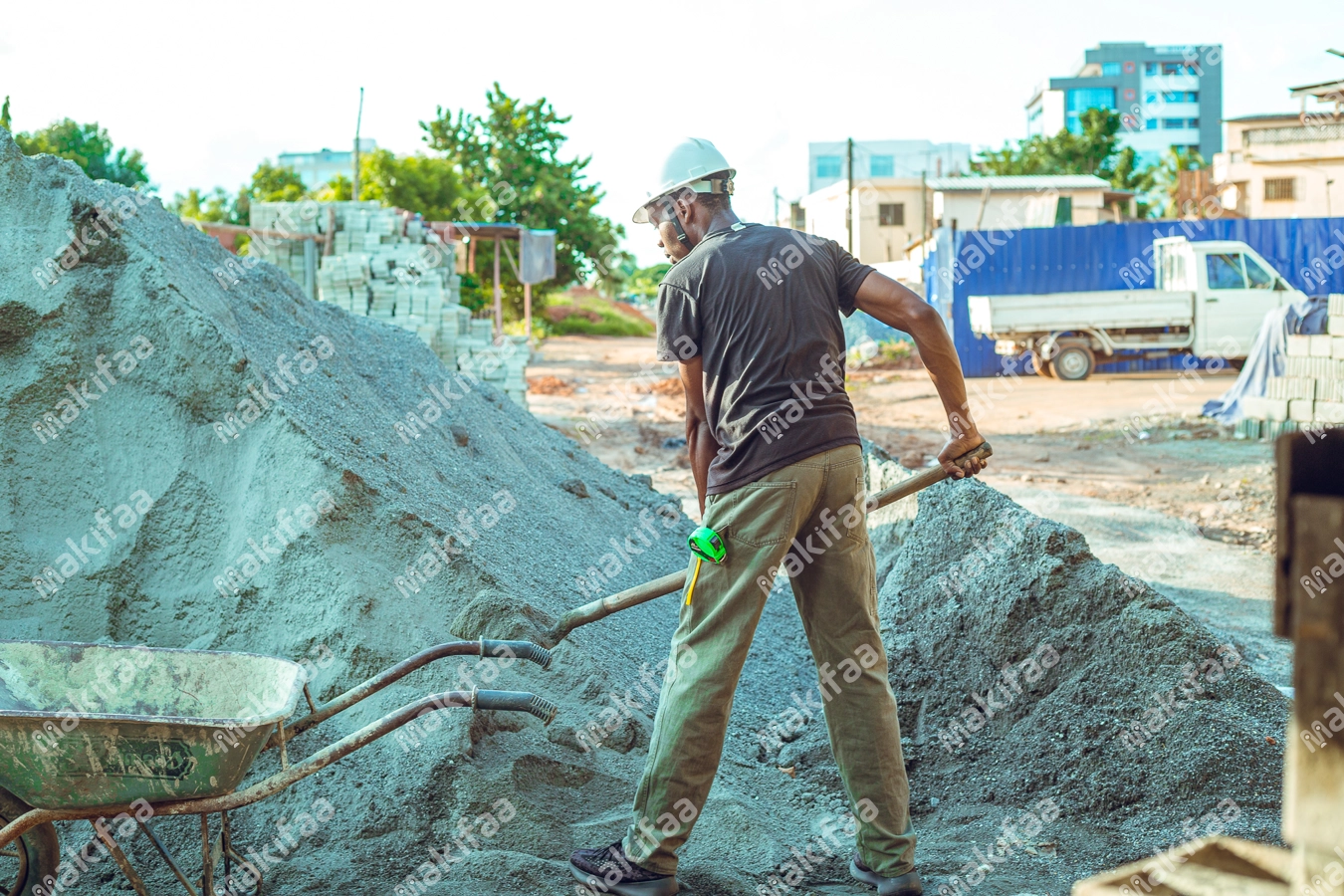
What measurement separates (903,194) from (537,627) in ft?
94.9

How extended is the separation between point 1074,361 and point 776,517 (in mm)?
15787

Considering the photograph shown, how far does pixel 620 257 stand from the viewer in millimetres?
25609

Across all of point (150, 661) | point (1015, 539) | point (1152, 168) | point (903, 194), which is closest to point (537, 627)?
point (150, 661)

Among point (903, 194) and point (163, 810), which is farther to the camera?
point (903, 194)

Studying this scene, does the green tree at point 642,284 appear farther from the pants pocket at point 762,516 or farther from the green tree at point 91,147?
the pants pocket at point 762,516

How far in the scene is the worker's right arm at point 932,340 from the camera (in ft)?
8.99

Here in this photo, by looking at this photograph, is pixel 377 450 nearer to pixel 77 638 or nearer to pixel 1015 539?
pixel 77 638

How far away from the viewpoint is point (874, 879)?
2.86 meters

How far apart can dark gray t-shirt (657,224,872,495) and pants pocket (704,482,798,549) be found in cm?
5

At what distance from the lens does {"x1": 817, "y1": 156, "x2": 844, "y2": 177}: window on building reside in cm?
5041

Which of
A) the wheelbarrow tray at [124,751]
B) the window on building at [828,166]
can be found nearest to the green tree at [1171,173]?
the window on building at [828,166]

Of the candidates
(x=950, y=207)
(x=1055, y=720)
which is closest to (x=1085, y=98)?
(x=950, y=207)

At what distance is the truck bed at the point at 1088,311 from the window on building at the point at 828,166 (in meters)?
35.2

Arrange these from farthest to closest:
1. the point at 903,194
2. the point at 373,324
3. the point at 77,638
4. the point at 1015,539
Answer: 1. the point at 903,194
2. the point at 373,324
3. the point at 1015,539
4. the point at 77,638
